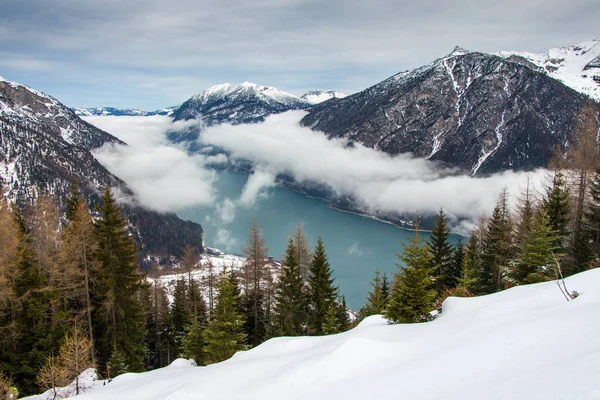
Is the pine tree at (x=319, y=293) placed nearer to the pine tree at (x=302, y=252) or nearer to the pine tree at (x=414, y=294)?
the pine tree at (x=302, y=252)

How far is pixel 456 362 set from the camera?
711 centimetres

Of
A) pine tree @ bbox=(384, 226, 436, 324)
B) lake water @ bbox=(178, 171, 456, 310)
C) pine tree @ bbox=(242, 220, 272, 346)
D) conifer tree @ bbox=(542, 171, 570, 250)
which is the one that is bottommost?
lake water @ bbox=(178, 171, 456, 310)

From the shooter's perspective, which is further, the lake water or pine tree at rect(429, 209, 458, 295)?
the lake water

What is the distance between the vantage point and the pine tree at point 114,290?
21953mm

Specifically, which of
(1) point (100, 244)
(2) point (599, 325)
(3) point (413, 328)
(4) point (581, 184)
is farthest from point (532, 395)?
(4) point (581, 184)

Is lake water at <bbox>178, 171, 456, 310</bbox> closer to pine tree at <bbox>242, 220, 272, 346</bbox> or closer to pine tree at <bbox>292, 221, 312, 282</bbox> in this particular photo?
pine tree at <bbox>292, 221, 312, 282</bbox>

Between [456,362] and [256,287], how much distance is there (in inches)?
991

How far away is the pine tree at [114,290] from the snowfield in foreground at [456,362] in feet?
36.5

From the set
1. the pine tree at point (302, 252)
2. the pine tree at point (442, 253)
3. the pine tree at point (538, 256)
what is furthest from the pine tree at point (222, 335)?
the pine tree at point (442, 253)

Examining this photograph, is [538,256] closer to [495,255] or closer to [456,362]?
[495,255]

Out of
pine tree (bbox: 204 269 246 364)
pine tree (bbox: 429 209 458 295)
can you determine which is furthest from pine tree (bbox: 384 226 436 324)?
pine tree (bbox: 429 209 458 295)

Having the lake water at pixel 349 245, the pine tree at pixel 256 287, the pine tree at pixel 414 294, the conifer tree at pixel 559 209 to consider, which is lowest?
the lake water at pixel 349 245

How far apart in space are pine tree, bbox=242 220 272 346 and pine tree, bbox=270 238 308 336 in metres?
2.95

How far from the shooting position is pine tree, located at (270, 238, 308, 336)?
26.6 metres
